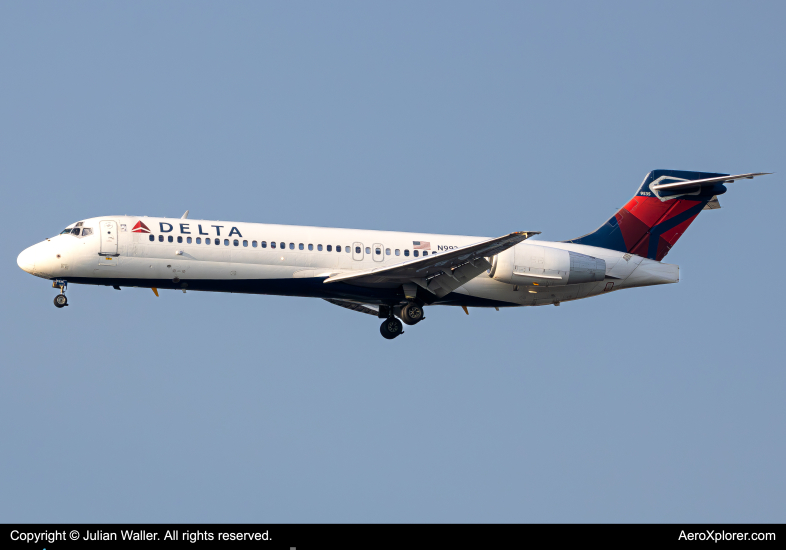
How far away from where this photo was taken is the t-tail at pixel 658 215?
34438mm

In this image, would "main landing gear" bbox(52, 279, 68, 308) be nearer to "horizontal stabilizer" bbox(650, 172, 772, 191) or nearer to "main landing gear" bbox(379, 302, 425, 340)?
"main landing gear" bbox(379, 302, 425, 340)

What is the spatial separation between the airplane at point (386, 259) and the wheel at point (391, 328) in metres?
0.03

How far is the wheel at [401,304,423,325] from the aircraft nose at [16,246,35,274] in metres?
11.6

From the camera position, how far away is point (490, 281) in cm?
3241

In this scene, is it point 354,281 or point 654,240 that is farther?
point 654,240

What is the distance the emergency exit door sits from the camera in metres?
29.5

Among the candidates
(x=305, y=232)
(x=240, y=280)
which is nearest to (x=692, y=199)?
(x=305, y=232)

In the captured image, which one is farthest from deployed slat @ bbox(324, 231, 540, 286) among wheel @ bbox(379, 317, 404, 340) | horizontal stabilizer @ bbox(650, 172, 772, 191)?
horizontal stabilizer @ bbox(650, 172, 772, 191)

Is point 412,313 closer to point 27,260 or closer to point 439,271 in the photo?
point 439,271

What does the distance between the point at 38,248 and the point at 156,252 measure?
359 centimetres

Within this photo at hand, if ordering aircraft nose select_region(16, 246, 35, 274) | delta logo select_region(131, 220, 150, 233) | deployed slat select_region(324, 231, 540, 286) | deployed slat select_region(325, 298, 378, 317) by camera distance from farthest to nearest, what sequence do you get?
deployed slat select_region(325, 298, 378, 317)
delta logo select_region(131, 220, 150, 233)
aircraft nose select_region(16, 246, 35, 274)
deployed slat select_region(324, 231, 540, 286)

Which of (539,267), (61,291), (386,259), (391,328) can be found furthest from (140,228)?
(539,267)

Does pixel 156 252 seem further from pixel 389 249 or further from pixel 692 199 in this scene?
pixel 692 199

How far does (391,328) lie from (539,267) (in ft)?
17.6
